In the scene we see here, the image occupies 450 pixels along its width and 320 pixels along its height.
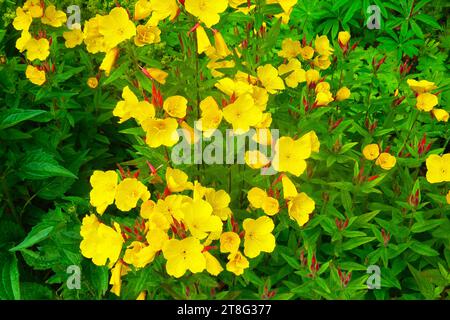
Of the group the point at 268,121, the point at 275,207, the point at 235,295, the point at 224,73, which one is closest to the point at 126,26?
the point at 224,73

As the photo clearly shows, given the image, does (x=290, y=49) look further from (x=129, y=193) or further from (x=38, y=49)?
(x=38, y=49)

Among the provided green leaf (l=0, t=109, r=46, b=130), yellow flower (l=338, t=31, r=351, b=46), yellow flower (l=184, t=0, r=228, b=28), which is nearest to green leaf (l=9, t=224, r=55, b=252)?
green leaf (l=0, t=109, r=46, b=130)

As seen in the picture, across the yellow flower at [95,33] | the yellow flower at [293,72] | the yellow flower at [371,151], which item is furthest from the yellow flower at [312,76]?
the yellow flower at [95,33]

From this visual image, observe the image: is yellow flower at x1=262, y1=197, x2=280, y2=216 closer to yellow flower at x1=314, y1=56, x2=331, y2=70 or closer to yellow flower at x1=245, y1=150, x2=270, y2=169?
yellow flower at x1=245, y1=150, x2=270, y2=169

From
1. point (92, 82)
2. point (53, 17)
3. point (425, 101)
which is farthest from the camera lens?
point (92, 82)

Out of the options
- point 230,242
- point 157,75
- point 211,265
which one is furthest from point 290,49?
point 211,265

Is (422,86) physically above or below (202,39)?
below

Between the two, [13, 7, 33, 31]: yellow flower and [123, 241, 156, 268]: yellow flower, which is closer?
[123, 241, 156, 268]: yellow flower

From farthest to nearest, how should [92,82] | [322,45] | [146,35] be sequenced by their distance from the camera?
[92,82]
[322,45]
[146,35]
